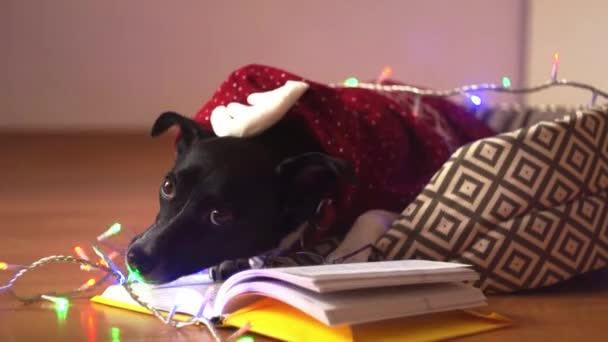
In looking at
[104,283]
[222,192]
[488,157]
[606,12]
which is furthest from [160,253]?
[606,12]

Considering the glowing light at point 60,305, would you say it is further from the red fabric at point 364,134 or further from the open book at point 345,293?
the red fabric at point 364,134

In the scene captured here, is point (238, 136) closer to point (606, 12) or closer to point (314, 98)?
point (314, 98)

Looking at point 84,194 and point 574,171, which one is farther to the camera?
point 84,194

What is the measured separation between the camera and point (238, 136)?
4.52 feet

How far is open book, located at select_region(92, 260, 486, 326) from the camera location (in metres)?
1.07

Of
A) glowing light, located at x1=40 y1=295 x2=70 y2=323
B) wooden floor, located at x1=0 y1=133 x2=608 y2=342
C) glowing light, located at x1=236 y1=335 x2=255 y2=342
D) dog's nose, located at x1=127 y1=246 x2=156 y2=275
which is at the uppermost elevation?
dog's nose, located at x1=127 y1=246 x2=156 y2=275

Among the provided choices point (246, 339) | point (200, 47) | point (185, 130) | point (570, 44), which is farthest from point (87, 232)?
point (200, 47)

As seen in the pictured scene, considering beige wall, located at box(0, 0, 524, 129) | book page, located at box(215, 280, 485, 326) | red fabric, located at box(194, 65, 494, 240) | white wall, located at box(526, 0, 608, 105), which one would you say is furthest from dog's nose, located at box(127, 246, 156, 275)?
beige wall, located at box(0, 0, 524, 129)

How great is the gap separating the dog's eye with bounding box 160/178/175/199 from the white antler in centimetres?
13

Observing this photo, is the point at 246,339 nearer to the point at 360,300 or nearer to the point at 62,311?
the point at 360,300

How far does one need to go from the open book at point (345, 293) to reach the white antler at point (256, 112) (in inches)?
9.9

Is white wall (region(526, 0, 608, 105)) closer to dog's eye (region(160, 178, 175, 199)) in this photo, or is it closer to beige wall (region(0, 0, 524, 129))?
beige wall (region(0, 0, 524, 129))

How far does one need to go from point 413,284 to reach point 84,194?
141 cm

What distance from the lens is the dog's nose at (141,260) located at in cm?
123
